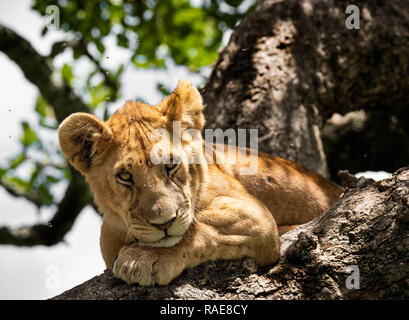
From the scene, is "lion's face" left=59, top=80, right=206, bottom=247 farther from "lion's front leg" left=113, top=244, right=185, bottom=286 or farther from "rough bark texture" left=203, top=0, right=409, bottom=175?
"rough bark texture" left=203, top=0, right=409, bottom=175

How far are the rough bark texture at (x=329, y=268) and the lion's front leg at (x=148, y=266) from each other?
0.20ft

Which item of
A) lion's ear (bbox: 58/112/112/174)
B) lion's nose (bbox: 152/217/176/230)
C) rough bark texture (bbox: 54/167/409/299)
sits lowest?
rough bark texture (bbox: 54/167/409/299)

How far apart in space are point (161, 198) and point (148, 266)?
0.49 m

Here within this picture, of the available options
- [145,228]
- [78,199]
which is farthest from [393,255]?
[78,199]

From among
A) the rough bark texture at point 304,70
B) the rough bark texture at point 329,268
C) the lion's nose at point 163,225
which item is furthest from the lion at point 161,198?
the rough bark texture at point 304,70

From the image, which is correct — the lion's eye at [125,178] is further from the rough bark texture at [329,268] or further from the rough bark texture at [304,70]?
the rough bark texture at [304,70]

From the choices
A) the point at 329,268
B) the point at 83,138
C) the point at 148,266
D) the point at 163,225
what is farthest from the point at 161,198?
the point at 329,268

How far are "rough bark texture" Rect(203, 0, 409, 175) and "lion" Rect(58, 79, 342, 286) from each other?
226 centimetres

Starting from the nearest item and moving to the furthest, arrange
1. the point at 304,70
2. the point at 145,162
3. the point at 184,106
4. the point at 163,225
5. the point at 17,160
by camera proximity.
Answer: the point at 163,225
the point at 145,162
the point at 184,106
the point at 304,70
the point at 17,160

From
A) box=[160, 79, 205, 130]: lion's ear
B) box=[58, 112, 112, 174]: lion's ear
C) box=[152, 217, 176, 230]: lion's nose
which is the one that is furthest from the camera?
box=[160, 79, 205, 130]: lion's ear

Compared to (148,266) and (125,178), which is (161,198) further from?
(148,266)

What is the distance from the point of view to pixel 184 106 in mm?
4238

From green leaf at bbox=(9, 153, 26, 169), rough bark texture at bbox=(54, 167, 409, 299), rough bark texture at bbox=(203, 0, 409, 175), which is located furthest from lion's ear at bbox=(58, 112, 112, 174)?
green leaf at bbox=(9, 153, 26, 169)

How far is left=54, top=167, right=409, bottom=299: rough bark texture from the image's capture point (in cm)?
331
